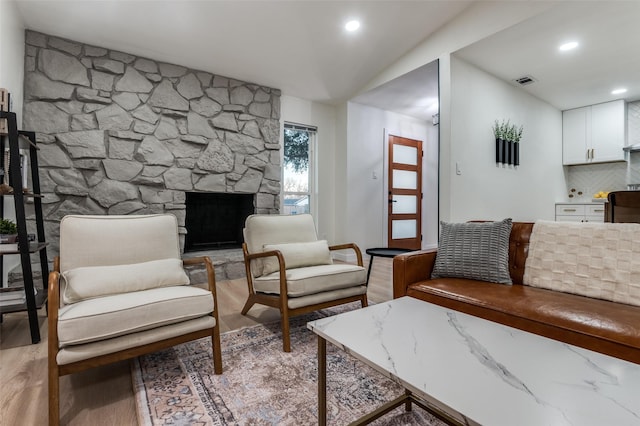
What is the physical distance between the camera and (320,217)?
4.96 metres

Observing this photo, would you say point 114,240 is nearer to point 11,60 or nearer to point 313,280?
point 313,280

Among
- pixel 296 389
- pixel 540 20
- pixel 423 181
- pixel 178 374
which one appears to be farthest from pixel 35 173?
pixel 423 181

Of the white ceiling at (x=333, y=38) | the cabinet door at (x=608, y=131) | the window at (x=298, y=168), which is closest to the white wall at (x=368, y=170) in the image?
the window at (x=298, y=168)

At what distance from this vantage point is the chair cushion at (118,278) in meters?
1.60

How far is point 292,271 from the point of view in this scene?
223cm

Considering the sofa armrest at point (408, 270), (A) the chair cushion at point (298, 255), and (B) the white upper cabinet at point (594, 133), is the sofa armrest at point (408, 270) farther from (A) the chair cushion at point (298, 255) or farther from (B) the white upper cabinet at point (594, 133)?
(B) the white upper cabinet at point (594, 133)

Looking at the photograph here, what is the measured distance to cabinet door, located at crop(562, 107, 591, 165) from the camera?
494 centimetres

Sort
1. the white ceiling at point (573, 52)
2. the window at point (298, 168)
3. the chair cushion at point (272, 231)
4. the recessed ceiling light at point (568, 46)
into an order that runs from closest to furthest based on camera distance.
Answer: the chair cushion at point (272, 231) < the white ceiling at point (573, 52) < the recessed ceiling light at point (568, 46) < the window at point (298, 168)

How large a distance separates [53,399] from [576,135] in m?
6.73

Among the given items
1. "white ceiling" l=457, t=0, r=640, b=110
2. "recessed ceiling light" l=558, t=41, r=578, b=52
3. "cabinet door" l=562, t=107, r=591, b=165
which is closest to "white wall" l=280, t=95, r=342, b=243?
"white ceiling" l=457, t=0, r=640, b=110

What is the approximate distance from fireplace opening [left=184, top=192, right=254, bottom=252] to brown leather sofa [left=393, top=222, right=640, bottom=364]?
2.74 metres

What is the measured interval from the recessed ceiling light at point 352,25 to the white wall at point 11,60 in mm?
2841

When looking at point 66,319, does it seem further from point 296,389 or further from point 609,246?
point 609,246

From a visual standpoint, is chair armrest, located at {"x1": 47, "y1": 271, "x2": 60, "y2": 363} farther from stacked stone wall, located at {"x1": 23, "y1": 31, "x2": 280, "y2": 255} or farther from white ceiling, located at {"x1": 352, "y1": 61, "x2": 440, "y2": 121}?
white ceiling, located at {"x1": 352, "y1": 61, "x2": 440, "y2": 121}
